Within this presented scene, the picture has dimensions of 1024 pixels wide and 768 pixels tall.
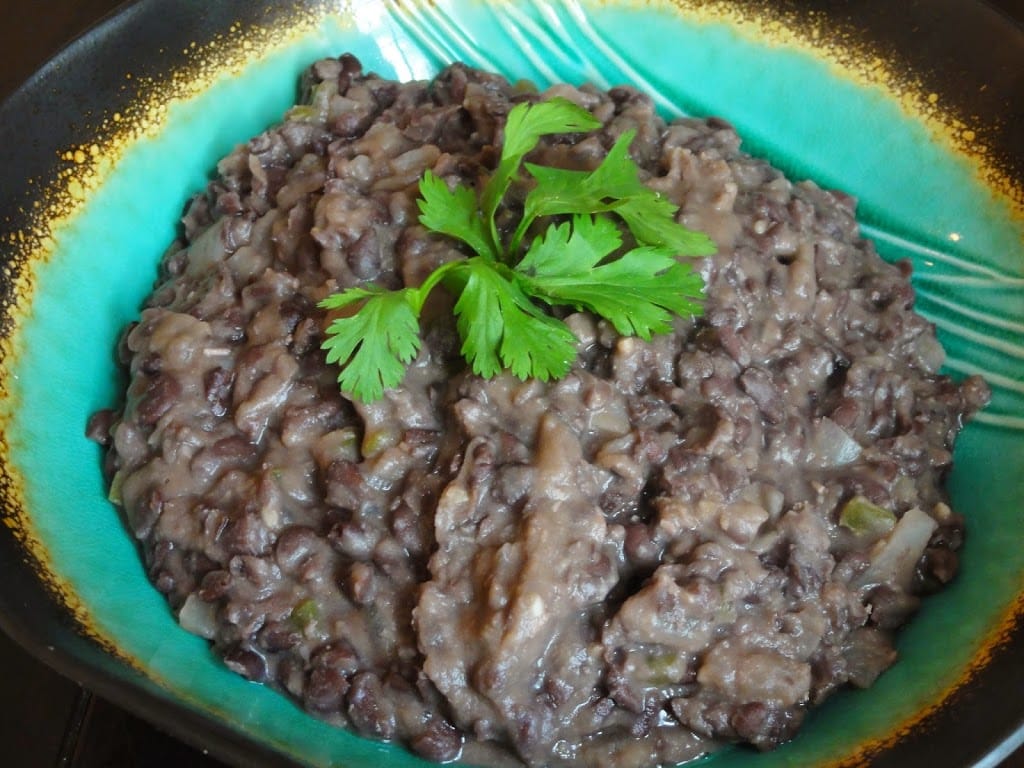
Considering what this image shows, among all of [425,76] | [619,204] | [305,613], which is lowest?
[305,613]

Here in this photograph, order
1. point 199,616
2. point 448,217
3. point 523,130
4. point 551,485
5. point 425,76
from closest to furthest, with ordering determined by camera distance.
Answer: point 551,485 → point 199,616 → point 448,217 → point 523,130 → point 425,76

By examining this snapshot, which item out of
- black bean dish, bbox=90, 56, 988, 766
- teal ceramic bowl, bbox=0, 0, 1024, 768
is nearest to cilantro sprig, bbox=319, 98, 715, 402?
black bean dish, bbox=90, 56, 988, 766

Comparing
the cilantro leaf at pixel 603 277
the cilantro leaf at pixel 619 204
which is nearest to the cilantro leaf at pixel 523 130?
the cilantro leaf at pixel 619 204

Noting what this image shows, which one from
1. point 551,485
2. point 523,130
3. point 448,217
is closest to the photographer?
point 551,485

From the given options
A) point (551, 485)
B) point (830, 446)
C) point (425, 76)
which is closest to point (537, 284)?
point (551, 485)

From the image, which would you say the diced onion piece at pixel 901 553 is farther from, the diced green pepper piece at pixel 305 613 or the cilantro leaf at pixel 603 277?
the diced green pepper piece at pixel 305 613

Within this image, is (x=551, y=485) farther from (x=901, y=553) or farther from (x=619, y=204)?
(x=901, y=553)

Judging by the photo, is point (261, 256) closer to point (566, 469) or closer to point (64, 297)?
point (64, 297)
